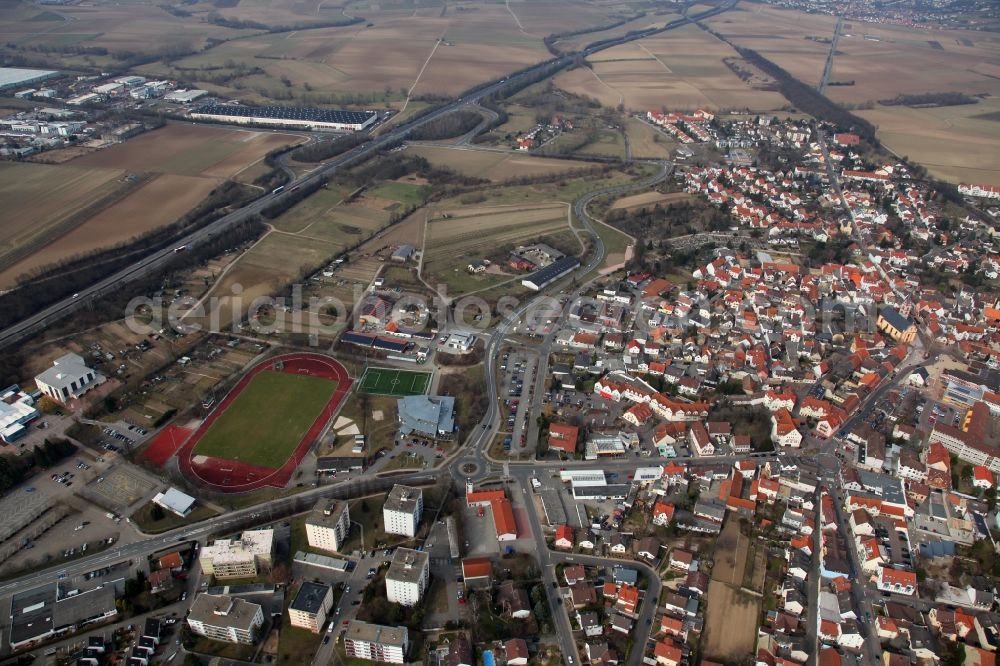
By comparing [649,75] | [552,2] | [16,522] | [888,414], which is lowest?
[16,522]

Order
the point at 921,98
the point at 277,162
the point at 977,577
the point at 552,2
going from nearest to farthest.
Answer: the point at 977,577 → the point at 277,162 → the point at 921,98 → the point at 552,2

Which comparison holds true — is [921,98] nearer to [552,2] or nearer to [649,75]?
[649,75]

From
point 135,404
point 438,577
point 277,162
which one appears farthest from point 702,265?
point 277,162

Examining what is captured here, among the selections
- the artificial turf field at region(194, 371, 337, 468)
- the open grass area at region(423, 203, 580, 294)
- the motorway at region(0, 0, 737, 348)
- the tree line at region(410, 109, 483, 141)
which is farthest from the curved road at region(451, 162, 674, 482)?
the motorway at region(0, 0, 737, 348)

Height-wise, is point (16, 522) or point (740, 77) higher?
point (740, 77)

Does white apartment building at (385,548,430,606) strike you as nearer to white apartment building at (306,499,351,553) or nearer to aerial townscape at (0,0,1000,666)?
aerial townscape at (0,0,1000,666)

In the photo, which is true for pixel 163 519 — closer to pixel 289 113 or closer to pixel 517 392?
pixel 517 392

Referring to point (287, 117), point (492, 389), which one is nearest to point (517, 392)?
point (492, 389)
